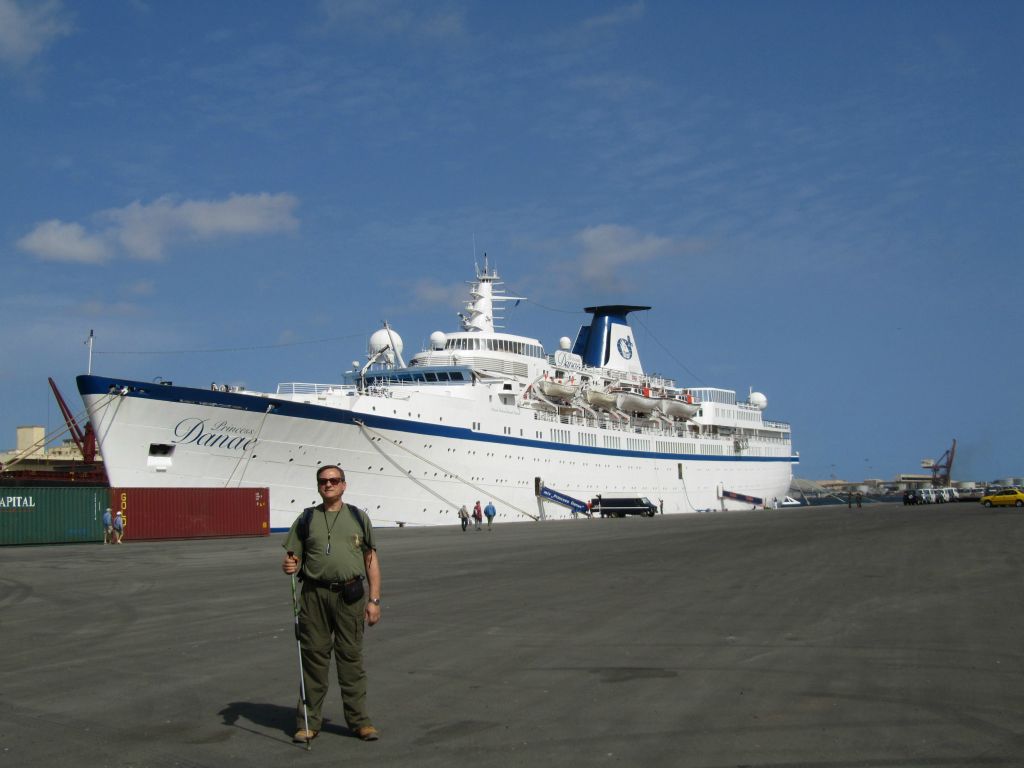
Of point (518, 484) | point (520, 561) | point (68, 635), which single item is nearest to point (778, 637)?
point (68, 635)

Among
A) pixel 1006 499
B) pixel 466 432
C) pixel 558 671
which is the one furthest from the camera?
pixel 1006 499

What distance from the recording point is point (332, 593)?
6453mm

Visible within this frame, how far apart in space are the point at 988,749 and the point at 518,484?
132 feet

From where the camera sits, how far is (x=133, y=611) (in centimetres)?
1284

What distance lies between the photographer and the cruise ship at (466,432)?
32844mm

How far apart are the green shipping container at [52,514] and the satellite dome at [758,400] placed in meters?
54.9

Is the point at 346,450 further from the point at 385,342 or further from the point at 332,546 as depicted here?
the point at 332,546

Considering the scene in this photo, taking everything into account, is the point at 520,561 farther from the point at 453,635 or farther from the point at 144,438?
the point at 144,438

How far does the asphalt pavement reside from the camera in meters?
5.81

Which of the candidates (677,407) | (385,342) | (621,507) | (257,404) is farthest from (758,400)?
(257,404)

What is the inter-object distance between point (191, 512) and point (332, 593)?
29.0 metres

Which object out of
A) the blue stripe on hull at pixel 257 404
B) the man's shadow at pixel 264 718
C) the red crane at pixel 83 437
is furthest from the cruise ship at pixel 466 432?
the man's shadow at pixel 264 718

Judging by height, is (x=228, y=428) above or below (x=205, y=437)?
above

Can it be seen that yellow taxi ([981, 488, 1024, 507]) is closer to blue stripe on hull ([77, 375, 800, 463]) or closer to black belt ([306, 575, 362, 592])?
blue stripe on hull ([77, 375, 800, 463])
